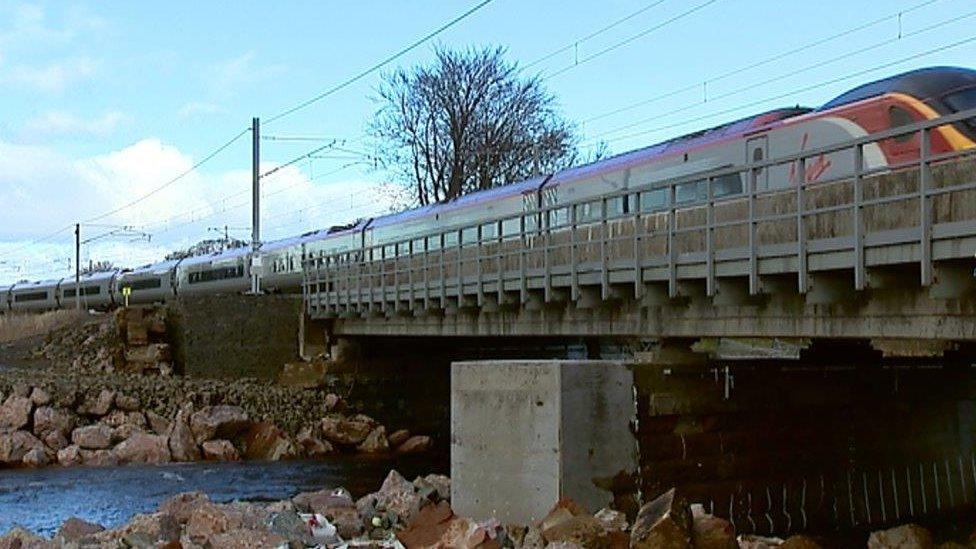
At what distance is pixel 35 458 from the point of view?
27250 mm

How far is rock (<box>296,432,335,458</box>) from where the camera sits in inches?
1202

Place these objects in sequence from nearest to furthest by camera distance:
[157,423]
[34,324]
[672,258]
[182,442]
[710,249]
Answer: [710,249] < [672,258] < [182,442] < [157,423] < [34,324]

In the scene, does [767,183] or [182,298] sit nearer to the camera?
[767,183]

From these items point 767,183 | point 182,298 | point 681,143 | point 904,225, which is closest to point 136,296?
point 182,298

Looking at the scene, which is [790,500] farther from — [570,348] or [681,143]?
[570,348]

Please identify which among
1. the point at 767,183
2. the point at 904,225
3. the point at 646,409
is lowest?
the point at 646,409

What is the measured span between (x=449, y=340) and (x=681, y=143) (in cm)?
1260

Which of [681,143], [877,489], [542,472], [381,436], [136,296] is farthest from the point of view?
[136,296]

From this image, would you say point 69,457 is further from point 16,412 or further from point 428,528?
point 428,528

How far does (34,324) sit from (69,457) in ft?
67.1

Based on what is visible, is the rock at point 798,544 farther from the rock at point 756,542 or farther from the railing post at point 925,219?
the railing post at point 925,219

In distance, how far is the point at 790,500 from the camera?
54.0 ft

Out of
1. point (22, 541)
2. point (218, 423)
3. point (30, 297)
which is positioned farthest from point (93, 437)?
point (30, 297)

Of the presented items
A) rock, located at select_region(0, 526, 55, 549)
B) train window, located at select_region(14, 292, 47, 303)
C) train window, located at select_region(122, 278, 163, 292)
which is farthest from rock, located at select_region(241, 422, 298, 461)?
train window, located at select_region(14, 292, 47, 303)
